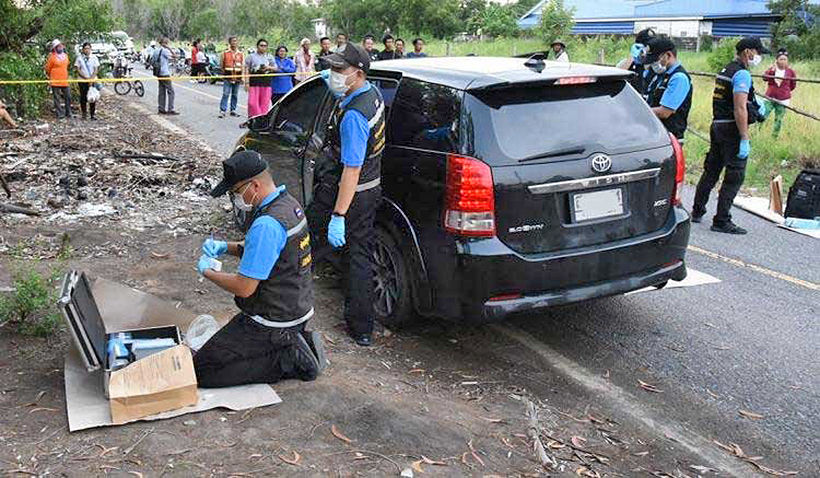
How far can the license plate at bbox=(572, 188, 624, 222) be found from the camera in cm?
457

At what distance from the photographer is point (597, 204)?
15.2 feet

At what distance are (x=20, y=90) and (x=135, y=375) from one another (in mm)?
14524

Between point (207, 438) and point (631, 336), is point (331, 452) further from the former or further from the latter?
point (631, 336)

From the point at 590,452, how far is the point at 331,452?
1.23 meters

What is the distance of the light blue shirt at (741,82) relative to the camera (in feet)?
25.3

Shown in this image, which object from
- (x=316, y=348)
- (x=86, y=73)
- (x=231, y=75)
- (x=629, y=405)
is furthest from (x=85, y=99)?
(x=629, y=405)

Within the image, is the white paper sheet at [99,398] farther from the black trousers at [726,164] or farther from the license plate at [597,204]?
the black trousers at [726,164]

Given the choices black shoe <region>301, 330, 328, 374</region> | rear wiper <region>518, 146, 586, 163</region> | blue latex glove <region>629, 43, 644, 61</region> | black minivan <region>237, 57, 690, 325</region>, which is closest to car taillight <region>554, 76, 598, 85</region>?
black minivan <region>237, 57, 690, 325</region>

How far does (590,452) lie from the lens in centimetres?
377

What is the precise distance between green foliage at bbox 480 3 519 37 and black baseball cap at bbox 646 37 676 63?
173ft

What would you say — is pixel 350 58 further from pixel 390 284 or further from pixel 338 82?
pixel 390 284

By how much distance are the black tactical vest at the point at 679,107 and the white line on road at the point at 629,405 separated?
3.54 m

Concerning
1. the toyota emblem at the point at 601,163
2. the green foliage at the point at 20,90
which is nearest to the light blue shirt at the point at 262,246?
the toyota emblem at the point at 601,163

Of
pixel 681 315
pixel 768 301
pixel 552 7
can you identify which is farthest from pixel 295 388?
pixel 552 7
